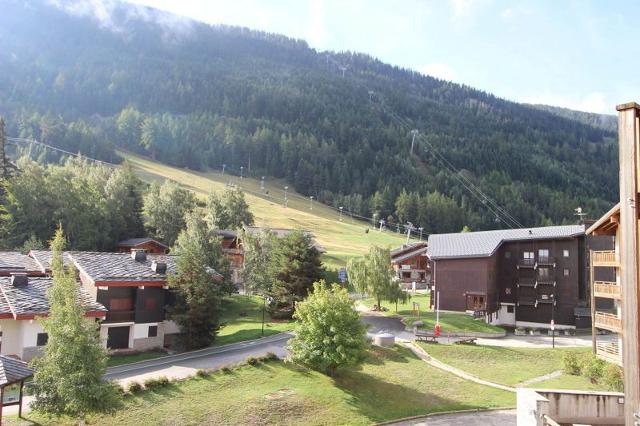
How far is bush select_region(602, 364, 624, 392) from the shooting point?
32266mm

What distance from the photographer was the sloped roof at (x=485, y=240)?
63.4 metres

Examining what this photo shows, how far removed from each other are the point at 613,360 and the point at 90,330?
26244mm

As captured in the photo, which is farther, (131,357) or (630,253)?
(131,357)

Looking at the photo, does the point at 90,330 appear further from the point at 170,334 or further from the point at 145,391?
the point at 170,334

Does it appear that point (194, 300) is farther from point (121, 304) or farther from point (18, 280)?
point (18, 280)

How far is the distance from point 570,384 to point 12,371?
3487 cm

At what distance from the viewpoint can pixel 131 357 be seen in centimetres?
4116

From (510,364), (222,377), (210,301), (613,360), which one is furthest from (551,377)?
(210,301)

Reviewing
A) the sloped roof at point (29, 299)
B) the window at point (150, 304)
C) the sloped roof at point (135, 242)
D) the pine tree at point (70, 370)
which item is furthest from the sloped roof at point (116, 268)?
the sloped roof at point (135, 242)

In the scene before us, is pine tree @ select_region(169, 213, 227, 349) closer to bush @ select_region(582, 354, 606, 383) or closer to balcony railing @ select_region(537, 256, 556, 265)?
bush @ select_region(582, 354, 606, 383)

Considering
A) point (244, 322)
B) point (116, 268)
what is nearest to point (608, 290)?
point (244, 322)

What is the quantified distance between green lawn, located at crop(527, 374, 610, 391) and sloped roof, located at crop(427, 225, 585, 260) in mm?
25072

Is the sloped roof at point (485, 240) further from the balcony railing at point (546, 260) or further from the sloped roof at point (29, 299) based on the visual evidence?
the sloped roof at point (29, 299)

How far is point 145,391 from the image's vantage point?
31578 mm
